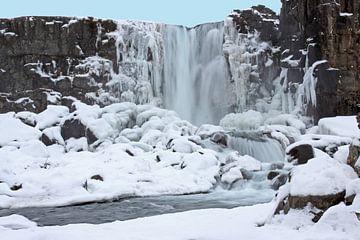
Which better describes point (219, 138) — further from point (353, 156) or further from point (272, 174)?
point (353, 156)

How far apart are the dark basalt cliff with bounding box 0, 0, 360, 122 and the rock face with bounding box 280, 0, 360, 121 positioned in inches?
1.7

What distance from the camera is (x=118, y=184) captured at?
12.4 metres

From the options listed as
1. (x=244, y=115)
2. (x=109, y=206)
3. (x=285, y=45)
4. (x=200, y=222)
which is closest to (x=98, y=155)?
(x=109, y=206)

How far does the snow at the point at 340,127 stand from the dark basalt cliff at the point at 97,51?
313 cm

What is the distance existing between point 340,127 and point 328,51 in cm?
553

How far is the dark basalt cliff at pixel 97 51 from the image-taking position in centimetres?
2044

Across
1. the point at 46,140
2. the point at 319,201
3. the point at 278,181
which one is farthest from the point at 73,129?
the point at 319,201

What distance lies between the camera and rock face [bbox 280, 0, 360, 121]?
1986cm

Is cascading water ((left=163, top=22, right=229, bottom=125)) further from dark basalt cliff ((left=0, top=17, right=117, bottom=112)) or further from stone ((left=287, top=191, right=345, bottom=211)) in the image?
stone ((left=287, top=191, right=345, bottom=211))

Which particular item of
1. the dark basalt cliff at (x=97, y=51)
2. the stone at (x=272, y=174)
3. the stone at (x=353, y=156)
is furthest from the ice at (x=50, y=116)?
the stone at (x=353, y=156)

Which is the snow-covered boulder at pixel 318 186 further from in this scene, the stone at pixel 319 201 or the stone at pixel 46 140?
the stone at pixel 46 140

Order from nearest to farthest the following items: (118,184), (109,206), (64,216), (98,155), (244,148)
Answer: (64,216), (109,206), (118,184), (98,155), (244,148)

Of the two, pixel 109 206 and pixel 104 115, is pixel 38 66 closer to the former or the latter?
A: pixel 104 115

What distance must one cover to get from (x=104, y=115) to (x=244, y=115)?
21.0 feet
